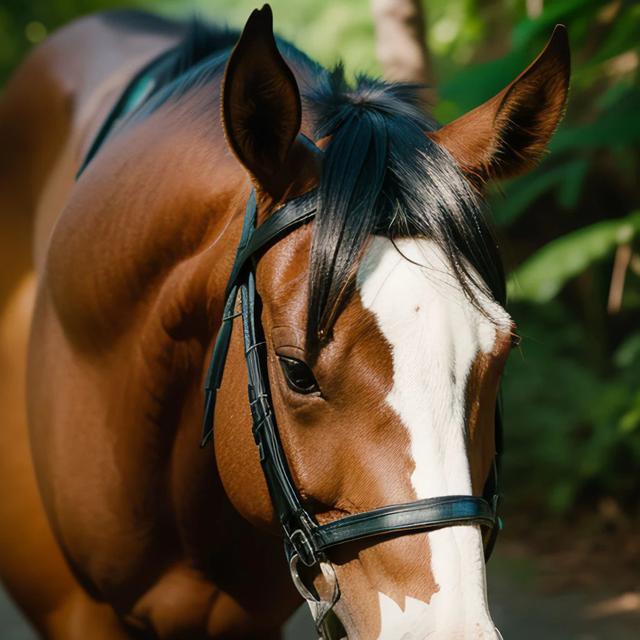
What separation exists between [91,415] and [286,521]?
3.03ft

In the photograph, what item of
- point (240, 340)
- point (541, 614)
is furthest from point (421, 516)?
point (541, 614)

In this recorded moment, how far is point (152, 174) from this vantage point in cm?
243

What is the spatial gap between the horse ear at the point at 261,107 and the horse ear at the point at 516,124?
37cm

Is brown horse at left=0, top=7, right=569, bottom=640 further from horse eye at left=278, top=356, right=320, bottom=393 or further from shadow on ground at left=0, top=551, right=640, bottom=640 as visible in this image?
shadow on ground at left=0, top=551, right=640, bottom=640

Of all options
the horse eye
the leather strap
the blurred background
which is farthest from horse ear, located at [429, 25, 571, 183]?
the blurred background

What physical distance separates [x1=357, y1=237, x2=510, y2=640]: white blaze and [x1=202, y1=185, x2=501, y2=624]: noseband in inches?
3.6

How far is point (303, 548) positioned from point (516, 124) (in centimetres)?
106

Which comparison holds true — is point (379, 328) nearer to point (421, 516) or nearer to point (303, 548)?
point (421, 516)

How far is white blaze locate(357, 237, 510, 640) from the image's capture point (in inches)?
61.1

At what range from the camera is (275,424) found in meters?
1.90

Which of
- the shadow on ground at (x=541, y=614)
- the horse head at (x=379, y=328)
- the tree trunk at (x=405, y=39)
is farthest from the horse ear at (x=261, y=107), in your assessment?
the shadow on ground at (x=541, y=614)

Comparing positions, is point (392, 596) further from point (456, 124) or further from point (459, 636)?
point (456, 124)

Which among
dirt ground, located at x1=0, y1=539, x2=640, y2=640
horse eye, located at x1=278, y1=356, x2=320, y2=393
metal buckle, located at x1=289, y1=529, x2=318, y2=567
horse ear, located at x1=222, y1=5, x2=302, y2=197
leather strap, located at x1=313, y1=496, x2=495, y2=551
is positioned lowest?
dirt ground, located at x1=0, y1=539, x2=640, y2=640

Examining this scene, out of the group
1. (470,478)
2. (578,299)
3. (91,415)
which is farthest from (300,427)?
(578,299)
